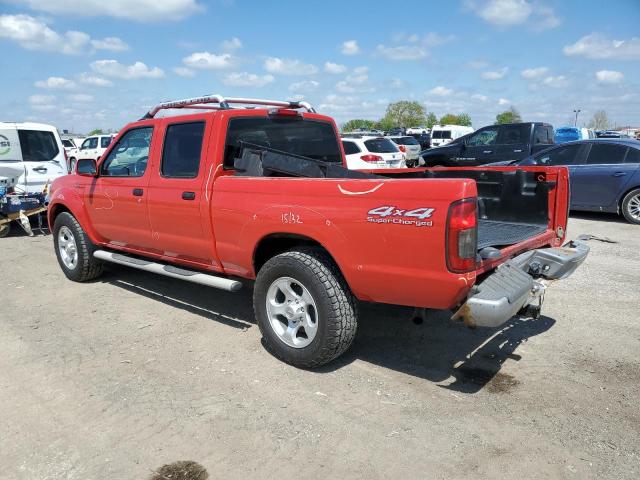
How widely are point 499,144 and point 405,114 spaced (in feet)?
314

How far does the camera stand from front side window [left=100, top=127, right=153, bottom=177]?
16.9 feet

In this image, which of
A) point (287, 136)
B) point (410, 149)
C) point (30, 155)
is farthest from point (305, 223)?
point (410, 149)

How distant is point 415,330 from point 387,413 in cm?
147

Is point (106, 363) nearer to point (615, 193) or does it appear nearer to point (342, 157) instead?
point (342, 157)

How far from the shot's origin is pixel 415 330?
465 centimetres

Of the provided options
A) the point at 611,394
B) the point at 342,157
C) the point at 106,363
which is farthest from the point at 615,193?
the point at 106,363

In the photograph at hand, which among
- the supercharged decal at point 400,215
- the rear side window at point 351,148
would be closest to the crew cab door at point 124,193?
the supercharged decal at point 400,215

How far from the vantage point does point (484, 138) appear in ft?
49.2

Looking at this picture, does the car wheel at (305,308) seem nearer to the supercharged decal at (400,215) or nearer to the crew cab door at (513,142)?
the supercharged decal at (400,215)

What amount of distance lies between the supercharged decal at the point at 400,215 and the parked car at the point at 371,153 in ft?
36.1

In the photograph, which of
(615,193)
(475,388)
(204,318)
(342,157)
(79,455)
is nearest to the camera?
(79,455)

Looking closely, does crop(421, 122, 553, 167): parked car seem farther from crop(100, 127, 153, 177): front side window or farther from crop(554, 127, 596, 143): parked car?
crop(554, 127, 596, 143): parked car

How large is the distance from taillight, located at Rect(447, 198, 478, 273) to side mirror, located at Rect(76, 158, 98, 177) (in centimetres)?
414

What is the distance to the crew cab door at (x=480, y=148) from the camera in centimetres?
1470
